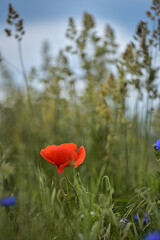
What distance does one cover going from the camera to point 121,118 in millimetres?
2070

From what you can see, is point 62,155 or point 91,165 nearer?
point 62,155

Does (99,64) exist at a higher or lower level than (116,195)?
higher

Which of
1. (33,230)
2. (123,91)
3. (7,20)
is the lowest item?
(33,230)

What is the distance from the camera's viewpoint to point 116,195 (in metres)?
1.78

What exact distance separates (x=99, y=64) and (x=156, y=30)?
125 centimetres

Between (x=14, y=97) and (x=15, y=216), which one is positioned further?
(x=14, y=97)

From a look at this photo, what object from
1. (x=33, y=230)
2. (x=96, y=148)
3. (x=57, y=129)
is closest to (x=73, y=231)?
(x=33, y=230)

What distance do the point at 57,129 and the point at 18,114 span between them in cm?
135

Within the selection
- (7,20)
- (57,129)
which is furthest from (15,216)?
(57,129)

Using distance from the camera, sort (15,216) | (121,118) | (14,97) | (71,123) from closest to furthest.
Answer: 1. (15,216)
2. (121,118)
3. (71,123)
4. (14,97)

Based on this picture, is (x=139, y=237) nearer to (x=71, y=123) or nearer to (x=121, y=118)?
(x=121, y=118)

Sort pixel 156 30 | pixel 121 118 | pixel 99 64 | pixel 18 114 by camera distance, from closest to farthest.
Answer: pixel 156 30, pixel 121 118, pixel 99 64, pixel 18 114

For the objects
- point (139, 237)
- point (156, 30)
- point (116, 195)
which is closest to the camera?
point (139, 237)

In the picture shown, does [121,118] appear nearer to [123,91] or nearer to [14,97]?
[123,91]
